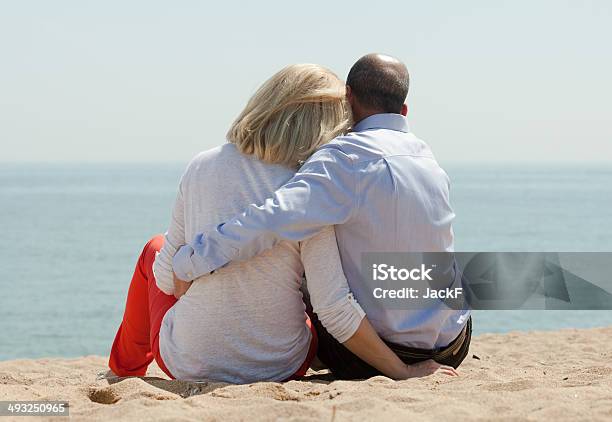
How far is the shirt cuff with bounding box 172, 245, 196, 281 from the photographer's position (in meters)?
3.36

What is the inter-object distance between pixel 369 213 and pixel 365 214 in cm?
2

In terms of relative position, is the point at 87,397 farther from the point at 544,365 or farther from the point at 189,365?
the point at 544,365

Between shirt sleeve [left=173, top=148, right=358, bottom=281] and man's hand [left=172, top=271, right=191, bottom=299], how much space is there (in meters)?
0.13

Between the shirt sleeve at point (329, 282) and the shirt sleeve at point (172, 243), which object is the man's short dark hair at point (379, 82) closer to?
the shirt sleeve at point (329, 282)

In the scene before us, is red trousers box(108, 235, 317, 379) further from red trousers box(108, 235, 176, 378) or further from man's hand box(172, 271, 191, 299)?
man's hand box(172, 271, 191, 299)

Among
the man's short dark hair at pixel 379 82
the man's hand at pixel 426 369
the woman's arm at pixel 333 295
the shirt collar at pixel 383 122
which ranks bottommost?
the man's hand at pixel 426 369

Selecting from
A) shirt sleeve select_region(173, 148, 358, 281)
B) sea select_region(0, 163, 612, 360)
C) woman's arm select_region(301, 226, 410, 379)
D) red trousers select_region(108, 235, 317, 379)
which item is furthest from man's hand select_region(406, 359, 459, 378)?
sea select_region(0, 163, 612, 360)

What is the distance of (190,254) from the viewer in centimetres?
337

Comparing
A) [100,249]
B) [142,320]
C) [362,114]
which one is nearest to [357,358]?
[362,114]

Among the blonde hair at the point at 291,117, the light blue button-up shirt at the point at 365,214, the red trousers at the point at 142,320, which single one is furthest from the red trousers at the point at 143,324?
the blonde hair at the point at 291,117

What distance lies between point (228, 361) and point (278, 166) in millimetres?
771

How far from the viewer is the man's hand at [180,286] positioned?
3.47m

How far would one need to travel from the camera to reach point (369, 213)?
337 cm

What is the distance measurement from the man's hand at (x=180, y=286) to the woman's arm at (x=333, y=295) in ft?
1.55
